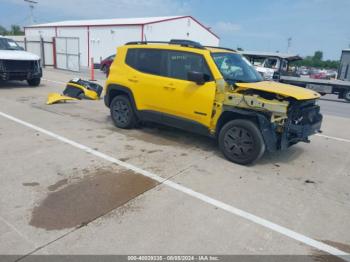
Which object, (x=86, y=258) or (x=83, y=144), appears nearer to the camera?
(x=86, y=258)

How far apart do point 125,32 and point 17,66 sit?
21931 millimetres

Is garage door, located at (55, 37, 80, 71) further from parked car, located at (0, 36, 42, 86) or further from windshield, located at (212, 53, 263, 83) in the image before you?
windshield, located at (212, 53, 263, 83)

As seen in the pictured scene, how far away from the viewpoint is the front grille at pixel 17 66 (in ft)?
38.4

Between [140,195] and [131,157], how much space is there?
1414 mm

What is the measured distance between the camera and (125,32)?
107 feet

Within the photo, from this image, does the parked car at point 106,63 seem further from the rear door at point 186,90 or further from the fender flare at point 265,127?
the fender flare at point 265,127

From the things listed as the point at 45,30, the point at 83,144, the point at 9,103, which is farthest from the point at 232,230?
the point at 45,30

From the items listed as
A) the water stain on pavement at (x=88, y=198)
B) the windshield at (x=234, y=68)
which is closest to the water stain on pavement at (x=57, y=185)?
the water stain on pavement at (x=88, y=198)

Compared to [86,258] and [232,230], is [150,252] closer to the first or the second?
[86,258]

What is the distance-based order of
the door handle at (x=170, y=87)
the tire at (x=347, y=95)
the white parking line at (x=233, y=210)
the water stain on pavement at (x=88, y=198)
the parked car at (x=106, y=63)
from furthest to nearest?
1. the parked car at (x=106, y=63)
2. the tire at (x=347, y=95)
3. the door handle at (x=170, y=87)
4. the water stain on pavement at (x=88, y=198)
5. the white parking line at (x=233, y=210)

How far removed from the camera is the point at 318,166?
18.2 feet

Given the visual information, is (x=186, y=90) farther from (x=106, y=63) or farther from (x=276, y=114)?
(x=106, y=63)

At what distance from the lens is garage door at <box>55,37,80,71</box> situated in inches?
910

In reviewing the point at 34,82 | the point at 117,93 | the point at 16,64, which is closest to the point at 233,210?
the point at 117,93
